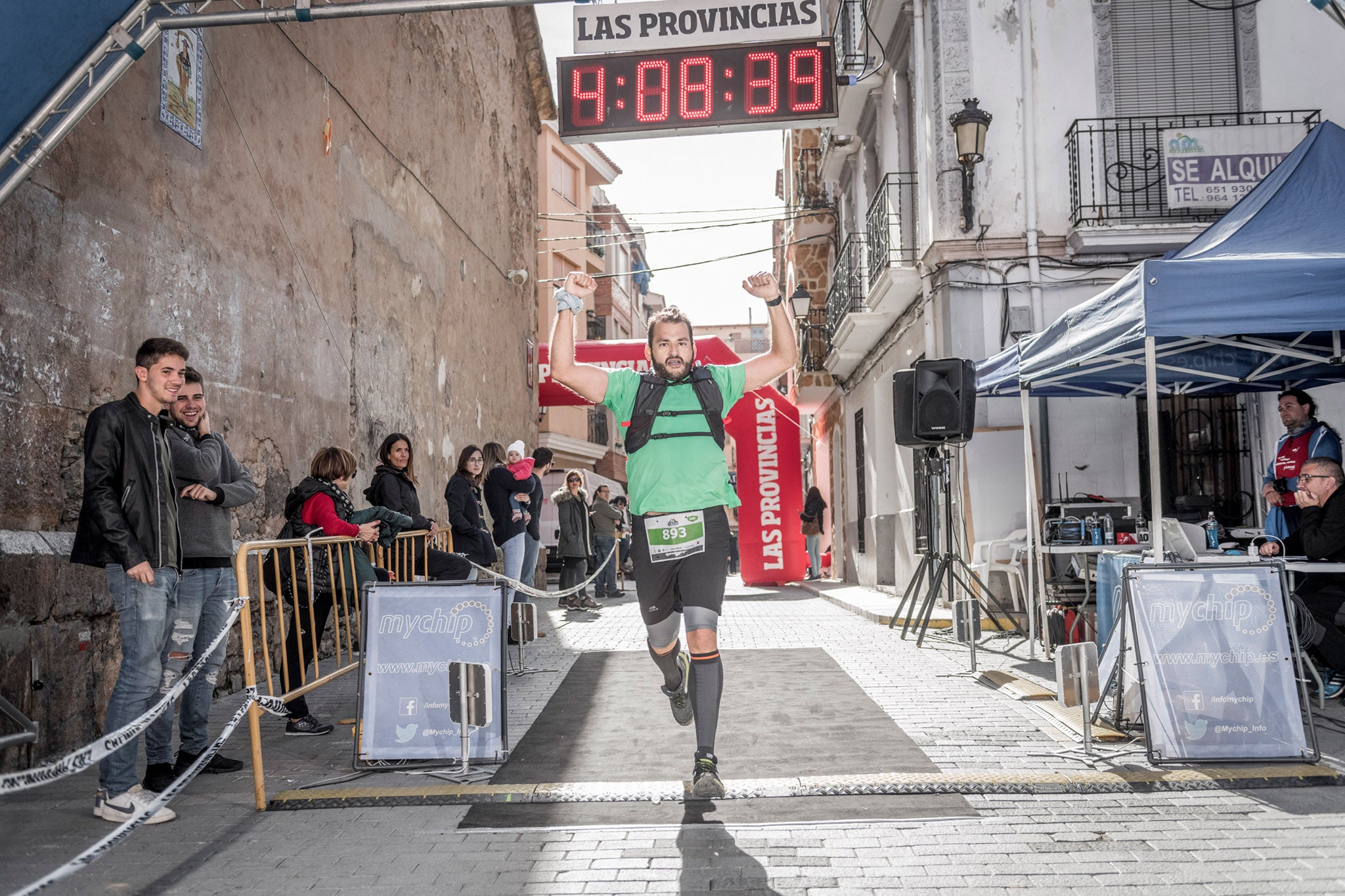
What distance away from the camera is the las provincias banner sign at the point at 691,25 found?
8.21 meters

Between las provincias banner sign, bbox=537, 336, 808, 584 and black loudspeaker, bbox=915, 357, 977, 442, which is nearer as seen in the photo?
black loudspeaker, bbox=915, 357, 977, 442

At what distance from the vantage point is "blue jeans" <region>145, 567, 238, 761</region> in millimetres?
4934

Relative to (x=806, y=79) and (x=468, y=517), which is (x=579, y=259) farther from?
(x=806, y=79)

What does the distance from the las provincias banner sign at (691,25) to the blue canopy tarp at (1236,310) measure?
117 inches

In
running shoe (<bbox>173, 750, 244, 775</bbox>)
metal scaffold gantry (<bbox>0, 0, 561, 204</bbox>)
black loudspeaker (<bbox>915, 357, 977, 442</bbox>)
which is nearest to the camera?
metal scaffold gantry (<bbox>0, 0, 561, 204</bbox>)

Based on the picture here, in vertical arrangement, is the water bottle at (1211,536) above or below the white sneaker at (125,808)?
above

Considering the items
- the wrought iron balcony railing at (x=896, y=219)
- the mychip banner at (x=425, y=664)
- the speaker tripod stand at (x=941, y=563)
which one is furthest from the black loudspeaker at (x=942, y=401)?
the mychip banner at (x=425, y=664)

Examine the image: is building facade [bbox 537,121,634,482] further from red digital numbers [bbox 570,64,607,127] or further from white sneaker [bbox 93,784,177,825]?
white sneaker [bbox 93,784,177,825]

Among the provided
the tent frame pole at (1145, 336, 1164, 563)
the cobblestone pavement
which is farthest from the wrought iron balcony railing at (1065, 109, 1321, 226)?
the cobblestone pavement

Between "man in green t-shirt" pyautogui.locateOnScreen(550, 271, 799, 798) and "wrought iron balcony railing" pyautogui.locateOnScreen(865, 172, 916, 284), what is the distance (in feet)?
31.5

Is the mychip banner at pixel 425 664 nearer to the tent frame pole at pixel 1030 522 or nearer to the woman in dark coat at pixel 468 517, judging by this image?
the woman in dark coat at pixel 468 517

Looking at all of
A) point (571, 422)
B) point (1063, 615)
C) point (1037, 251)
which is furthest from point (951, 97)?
point (571, 422)

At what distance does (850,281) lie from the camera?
1794cm

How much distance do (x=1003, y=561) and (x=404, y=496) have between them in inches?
253
